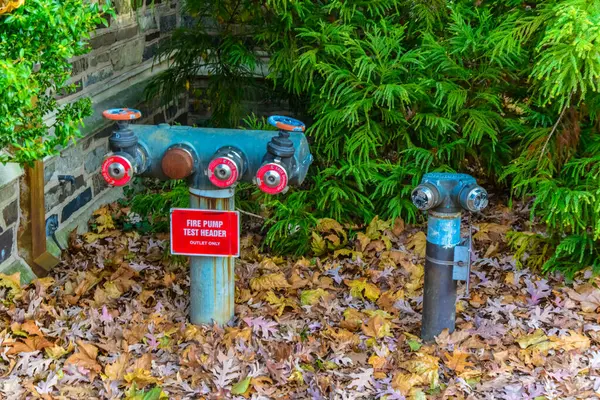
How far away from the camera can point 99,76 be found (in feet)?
16.6

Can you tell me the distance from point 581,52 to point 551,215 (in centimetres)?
101

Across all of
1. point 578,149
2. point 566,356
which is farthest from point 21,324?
point 578,149

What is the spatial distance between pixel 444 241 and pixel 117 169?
1.47 meters

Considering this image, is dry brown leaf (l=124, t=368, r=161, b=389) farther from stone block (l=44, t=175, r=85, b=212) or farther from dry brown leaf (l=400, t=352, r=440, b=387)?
stone block (l=44, t=175, r=85, b=212)

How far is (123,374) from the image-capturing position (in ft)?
10.6

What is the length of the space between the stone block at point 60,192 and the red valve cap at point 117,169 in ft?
4.75

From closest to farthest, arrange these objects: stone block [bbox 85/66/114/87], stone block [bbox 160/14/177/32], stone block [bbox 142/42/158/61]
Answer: stone block [bbox 85/66/114/87]
stone block [bbox 142/42/158/61]
stone block [bbox 160/14/177/32]

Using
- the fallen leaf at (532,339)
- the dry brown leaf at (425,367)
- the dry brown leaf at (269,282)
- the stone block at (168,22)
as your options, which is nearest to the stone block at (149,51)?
the stone block at (168,22)

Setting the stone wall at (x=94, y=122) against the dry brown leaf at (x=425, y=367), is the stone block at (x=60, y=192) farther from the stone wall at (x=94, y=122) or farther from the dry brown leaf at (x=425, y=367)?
the dry brown leaf at (x=425, y=367)

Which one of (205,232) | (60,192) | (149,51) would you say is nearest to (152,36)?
(149,51)

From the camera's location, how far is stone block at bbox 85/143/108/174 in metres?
4.96

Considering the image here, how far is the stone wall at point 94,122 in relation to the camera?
13.5 ft

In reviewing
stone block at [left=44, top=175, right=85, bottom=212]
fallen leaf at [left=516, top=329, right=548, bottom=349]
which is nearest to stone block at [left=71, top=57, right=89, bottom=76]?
stone block at [left=44, top=175, right=85, bottom=212]

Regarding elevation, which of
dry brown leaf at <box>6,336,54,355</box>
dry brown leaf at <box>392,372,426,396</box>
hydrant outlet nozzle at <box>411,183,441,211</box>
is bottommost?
dry brown leaf at <box>392,372,426,396</box>
